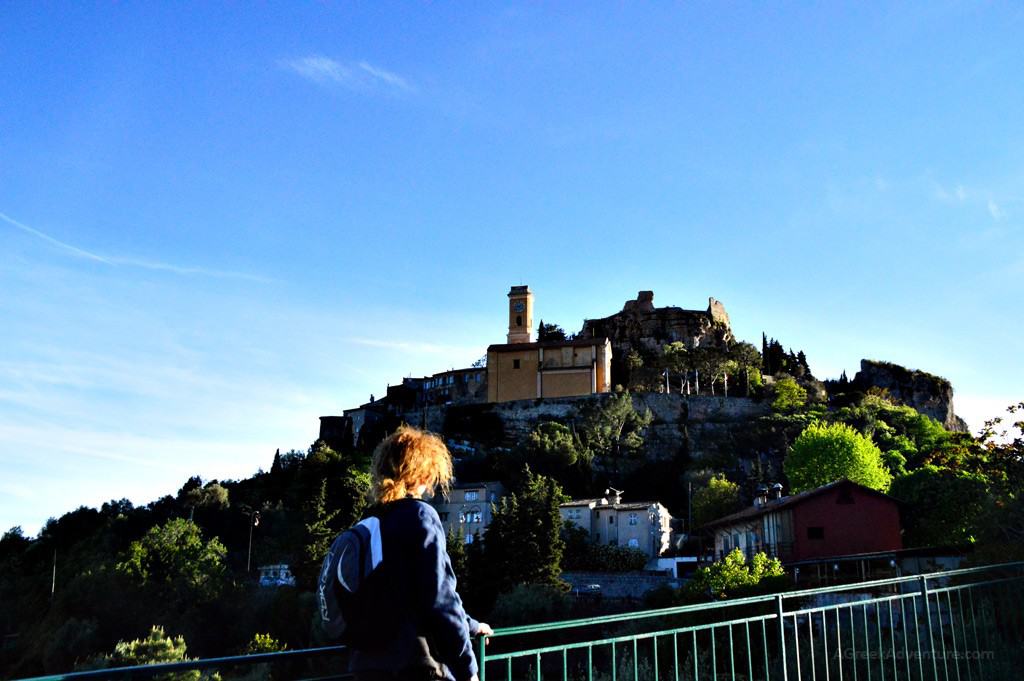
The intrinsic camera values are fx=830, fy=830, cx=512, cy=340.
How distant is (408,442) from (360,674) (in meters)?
1.03

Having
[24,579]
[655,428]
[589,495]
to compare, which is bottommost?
[24,579]

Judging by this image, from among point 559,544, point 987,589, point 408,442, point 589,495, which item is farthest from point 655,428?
point 408,442

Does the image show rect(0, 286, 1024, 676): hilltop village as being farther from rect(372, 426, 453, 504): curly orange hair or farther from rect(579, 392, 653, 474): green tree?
rect(372, 426, 453, 504): curly orange hair

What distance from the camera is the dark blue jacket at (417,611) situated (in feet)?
11.5

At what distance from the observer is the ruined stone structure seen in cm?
9512

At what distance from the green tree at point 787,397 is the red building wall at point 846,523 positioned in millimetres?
36622

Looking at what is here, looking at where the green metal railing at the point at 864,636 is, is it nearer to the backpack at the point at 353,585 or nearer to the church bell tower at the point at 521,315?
the backpack at the point at 353,585

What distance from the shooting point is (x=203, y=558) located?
56.6 metres

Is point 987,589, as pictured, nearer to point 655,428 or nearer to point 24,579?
point 655,428

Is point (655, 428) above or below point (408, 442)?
above

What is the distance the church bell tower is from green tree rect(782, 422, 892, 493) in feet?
116

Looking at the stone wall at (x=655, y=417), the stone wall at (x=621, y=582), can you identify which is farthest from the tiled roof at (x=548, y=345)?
the stone wall at (x=621, y=582)

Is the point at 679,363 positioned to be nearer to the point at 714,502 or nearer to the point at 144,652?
the point at 714,502

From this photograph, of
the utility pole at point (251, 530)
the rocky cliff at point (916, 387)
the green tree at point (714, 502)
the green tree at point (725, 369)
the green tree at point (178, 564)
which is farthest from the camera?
the rocky cliff at point (916, 387)
